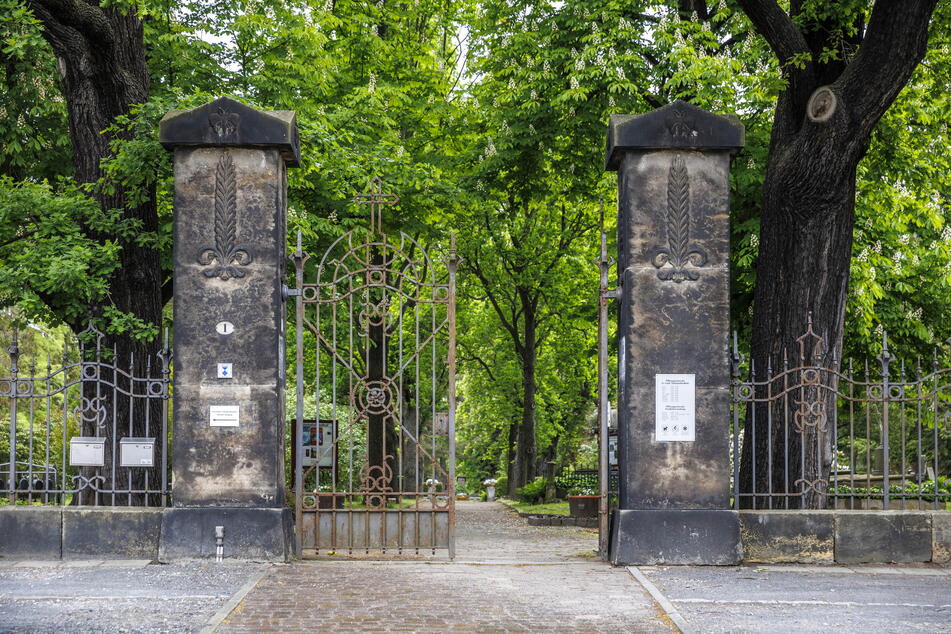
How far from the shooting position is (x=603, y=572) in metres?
9.64

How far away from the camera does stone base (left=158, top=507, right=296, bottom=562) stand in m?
9.81

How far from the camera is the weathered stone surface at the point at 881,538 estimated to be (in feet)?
33.1

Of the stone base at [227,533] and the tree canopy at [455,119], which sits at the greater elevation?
the tree canopy at [455,119]

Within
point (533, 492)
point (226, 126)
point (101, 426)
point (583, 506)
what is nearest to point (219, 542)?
point (101, 426)

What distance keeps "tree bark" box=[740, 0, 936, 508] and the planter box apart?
26.0ft

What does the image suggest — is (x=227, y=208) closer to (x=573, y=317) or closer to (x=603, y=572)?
(x=603, y=572)

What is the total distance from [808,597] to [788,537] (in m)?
1.84

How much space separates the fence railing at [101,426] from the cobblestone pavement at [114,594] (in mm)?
778

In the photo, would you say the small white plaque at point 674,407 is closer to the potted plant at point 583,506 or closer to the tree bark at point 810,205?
the tree bark at point 810,205

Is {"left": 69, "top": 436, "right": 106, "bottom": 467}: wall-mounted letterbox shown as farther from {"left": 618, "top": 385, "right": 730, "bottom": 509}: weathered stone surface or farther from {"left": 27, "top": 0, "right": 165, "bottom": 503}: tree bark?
{"left": 618, "top": 385, "right": 730, "bottom": 509}: weathered stone surface

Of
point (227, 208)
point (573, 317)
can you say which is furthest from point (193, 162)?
point (573, 317)

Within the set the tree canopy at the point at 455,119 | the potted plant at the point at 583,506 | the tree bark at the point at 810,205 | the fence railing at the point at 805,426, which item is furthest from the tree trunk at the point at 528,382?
the tree bark at the point at 810,205

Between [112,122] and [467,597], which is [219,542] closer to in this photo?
[467,597]

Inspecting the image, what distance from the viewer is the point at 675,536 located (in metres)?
9.97
